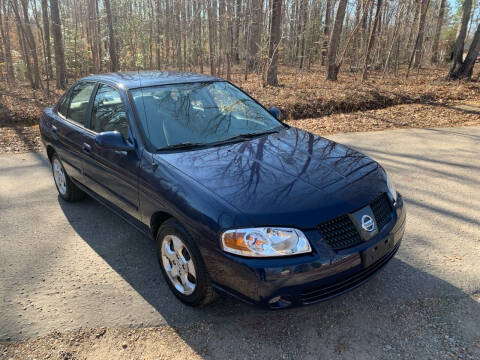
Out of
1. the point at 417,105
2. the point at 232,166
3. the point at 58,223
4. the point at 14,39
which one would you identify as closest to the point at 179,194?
the point at 232,166

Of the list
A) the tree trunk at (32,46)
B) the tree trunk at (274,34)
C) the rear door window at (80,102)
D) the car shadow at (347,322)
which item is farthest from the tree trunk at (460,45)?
the tree trunk at (32,46)

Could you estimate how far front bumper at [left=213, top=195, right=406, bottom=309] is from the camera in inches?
88.0

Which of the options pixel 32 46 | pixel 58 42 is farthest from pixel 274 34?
pixel 32 46

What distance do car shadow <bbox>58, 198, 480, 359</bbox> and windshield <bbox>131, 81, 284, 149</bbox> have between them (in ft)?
4.15

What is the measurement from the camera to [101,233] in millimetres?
4016

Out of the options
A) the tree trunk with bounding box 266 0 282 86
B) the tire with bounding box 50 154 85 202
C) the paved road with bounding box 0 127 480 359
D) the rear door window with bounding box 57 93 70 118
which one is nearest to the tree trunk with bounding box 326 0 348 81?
the tree trunk with bounding box 266 0 282 86

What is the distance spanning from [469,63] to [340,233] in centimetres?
1469

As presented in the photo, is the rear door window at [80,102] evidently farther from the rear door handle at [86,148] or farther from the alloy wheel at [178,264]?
the alloy wheel at [178,264]

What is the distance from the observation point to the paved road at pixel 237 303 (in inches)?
97.7

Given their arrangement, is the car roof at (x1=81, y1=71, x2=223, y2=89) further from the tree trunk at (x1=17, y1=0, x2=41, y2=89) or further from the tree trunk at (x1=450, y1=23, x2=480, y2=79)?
the tree trunk at (x1=450, y1=23, x2=480, y2=79)

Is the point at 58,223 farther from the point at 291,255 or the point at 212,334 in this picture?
the point at 291,255

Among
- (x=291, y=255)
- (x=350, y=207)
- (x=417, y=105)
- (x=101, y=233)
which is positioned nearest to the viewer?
(x=291, y=255)

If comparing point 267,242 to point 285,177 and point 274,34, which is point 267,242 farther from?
point 274,34

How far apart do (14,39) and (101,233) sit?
3012cm
